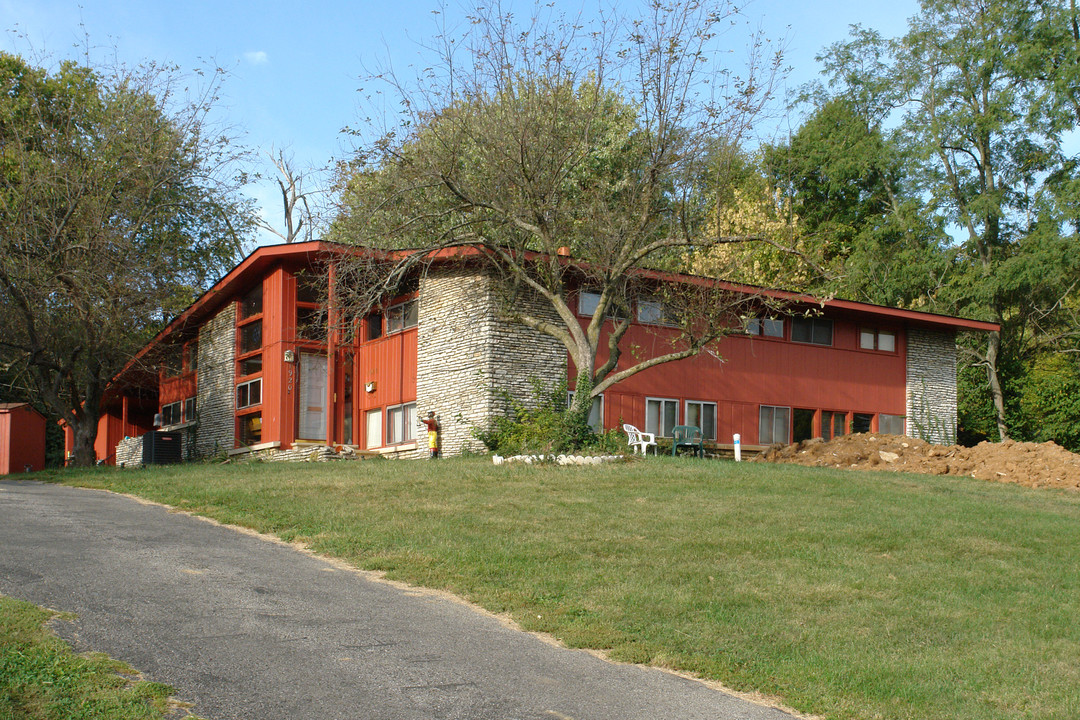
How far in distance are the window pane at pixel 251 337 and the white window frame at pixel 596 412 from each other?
8248mm

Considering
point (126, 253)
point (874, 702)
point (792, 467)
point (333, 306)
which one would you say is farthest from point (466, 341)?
point (874, 702)

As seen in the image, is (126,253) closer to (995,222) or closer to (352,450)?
(352,450)

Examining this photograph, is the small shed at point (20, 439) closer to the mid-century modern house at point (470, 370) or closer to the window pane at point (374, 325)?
the mid-century modern house at point (470, 370)

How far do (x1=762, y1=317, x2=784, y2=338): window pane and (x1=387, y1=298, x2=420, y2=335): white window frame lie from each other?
28.0ft

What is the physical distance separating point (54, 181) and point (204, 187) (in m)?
9.33

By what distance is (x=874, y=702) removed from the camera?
21.5 ft

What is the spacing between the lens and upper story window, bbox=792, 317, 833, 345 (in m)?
25.0

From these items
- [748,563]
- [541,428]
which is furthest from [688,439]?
[748,563]

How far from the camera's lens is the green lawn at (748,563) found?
283 inches

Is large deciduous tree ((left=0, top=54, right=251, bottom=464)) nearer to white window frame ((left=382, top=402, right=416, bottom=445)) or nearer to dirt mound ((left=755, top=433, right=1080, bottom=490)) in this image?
white window frame ((left=382, top=402, right=416, bottom=445))

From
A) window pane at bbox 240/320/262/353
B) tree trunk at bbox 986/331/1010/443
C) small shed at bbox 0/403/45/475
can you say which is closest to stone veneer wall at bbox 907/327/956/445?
tree trunk at bbox 986/331/1010/443

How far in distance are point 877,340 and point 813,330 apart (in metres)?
2.39

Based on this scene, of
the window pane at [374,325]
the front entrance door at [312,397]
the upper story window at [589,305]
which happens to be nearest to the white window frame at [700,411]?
the upper story window at [589,305]

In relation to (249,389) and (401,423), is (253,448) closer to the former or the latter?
(249,389)
